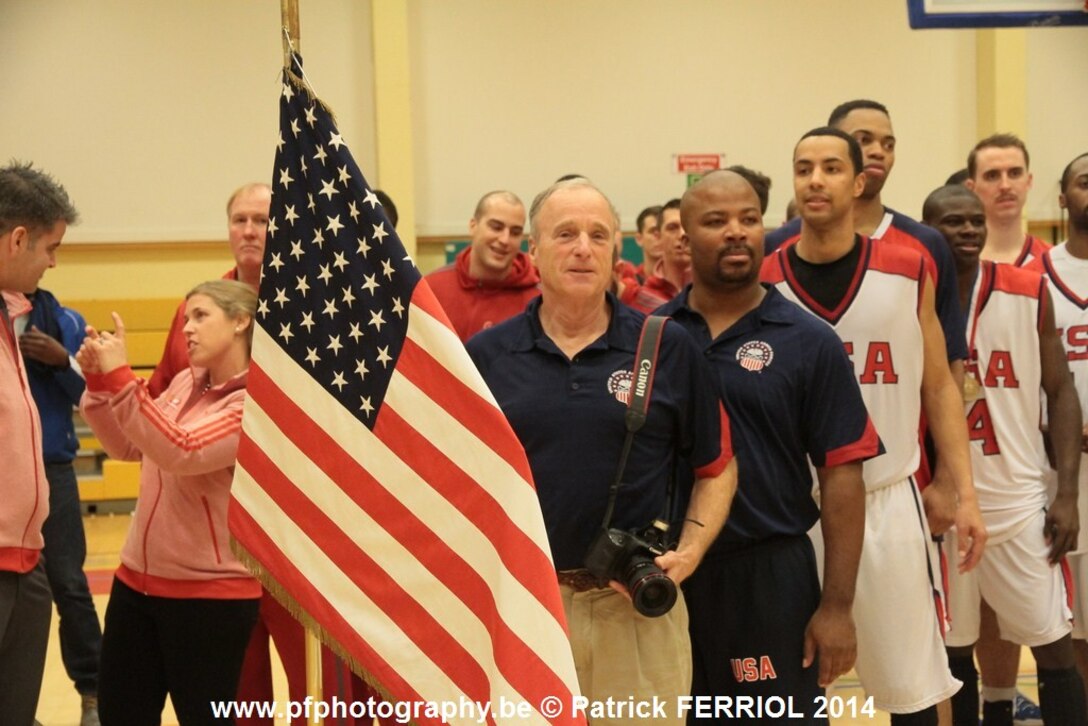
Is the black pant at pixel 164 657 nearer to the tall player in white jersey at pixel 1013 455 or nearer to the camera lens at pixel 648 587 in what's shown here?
the camera lens at pixel 648 587

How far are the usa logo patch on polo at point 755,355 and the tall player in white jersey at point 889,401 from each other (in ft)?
1.83

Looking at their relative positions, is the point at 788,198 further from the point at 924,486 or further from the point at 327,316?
the point at 327,316

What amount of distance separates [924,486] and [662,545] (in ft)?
5.00

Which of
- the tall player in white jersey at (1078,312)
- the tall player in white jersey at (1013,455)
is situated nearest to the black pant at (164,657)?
the tall player in white jersey at (1013,455)

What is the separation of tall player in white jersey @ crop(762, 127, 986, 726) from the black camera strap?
100 centimetres

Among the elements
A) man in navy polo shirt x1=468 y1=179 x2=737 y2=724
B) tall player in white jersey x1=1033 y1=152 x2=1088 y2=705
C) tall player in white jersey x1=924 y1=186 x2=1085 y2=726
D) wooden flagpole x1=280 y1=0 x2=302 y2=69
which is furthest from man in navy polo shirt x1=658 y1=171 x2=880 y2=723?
tall player in white jersey x1=1033 y1=152 x2=1088 y2=705

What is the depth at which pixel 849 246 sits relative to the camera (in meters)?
4.05

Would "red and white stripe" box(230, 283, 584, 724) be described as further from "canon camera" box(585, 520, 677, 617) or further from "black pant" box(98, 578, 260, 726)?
"black pant" box(98, 578, 260, 726)

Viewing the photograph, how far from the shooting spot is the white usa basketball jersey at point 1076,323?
16.6 feet

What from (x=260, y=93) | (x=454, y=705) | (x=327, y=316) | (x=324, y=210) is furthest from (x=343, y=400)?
(x=260, y=93)

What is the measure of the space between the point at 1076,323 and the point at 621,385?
2730 millimetres

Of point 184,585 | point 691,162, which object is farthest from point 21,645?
point 691,162

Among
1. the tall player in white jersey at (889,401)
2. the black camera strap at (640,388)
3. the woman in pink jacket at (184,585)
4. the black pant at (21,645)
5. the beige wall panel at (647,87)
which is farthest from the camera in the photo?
the beige wall panel at (647,87)

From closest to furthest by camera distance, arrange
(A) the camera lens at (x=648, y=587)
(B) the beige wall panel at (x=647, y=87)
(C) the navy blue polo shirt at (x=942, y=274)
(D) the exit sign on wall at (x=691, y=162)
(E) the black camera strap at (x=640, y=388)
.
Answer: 1. (A) the camera lens at (x=648, y=587)
2. (E) the black camera strap at (x=640, y=388)
3. (C) the navy blue polo shirt at (x=942, y=274)
4. (B) the beige wall panel at (x=647, y=87)
5. (D) the exit sign on wall at (x=691, y=162)
